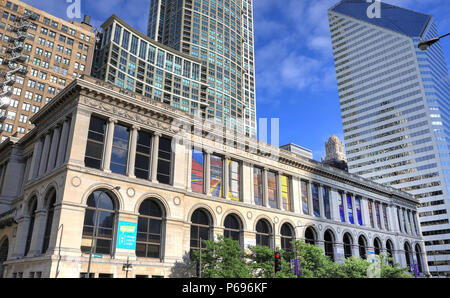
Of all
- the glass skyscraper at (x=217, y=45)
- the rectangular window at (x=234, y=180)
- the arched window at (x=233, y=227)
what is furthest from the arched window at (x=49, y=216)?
the glass skyscraper at (x=217, y=45)

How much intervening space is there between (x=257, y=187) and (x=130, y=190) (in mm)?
21882

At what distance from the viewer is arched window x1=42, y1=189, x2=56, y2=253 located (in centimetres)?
3600

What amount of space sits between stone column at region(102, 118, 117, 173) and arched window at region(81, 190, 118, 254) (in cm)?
263

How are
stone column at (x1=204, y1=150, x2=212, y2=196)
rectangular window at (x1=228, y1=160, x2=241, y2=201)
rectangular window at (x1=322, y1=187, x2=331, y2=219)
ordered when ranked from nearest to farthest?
stone column at (x1=204, y1=150, x2=212, y2=196)
rectangular window at (x1=228, y1=160, x2=241, y2=201)
rectangular window at (x1=322, y1=187, x2=331, y2=219)

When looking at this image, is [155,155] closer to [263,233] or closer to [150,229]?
[150,229]

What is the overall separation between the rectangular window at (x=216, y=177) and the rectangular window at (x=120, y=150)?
1274 cm

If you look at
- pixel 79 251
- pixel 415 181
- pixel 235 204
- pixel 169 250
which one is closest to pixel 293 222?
pixel 235 204

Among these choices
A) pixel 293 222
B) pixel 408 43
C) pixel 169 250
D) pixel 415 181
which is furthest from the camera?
pixel 408 43

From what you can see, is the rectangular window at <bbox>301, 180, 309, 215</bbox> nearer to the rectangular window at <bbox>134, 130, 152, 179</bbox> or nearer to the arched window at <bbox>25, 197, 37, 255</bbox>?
the rectangular window at <bbox>134, 130, 152, 179</bbox>

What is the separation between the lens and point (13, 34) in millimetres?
86375

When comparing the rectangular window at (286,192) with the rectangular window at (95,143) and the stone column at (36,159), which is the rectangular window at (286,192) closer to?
the rectangular window at (95,143)

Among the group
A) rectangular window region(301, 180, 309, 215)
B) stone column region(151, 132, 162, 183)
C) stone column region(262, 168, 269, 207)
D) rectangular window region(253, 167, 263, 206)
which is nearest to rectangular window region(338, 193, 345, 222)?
rectangular window region(301, 180, 309, 215)

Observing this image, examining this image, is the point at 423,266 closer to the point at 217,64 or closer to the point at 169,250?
the point at 169,250
